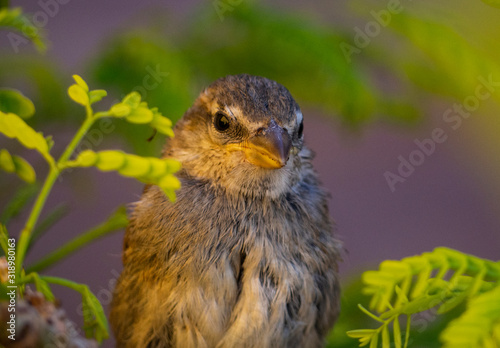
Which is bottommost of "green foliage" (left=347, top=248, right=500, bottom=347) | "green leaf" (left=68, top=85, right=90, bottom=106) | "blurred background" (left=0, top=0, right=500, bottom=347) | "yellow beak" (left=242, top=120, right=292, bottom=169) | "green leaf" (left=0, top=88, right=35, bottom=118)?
"green foliage" (left=347, top=248, right=500, bottom=347)

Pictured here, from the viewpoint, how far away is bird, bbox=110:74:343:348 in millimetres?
1308

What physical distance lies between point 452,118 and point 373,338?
6.68ft

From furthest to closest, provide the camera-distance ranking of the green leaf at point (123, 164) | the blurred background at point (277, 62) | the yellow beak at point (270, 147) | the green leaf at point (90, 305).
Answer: the blurred background at point (277, 62)
the yellow beak at point (270, 147)
the green leaf at point (90, 305)
the green leaf at point (123, 164)

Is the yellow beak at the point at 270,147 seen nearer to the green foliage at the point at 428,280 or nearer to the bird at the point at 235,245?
the bird at the point at 235,245

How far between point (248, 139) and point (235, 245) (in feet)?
0.84

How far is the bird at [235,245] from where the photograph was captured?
4.29 ft

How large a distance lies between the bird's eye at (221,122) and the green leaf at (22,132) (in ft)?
2.31

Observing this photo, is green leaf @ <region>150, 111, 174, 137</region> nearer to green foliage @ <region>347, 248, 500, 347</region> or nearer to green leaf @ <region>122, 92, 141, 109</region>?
green leaf @ <region>122, 92, 141, 109</region>

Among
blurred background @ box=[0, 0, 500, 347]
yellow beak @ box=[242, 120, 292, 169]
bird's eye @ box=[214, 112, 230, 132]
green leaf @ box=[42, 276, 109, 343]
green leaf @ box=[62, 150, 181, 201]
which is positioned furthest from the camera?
blurred background @ box=[0, 0, 500, 347]

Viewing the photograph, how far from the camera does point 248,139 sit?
1.34m

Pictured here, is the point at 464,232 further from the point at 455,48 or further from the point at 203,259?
the point at 203,259

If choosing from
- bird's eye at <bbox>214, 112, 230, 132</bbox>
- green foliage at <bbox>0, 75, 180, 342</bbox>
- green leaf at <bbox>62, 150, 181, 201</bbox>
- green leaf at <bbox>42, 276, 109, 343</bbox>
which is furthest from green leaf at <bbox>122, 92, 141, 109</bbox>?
bird's eye at <bbox>214, 112, 230, 132</bbox>

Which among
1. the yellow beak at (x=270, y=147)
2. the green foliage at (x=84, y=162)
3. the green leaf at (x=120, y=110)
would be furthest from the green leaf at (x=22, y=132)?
the yellow beak at (x=270, y=147)

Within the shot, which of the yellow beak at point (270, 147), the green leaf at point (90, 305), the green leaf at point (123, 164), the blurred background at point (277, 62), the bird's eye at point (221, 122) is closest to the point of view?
the green leaf at point (123, 164)
